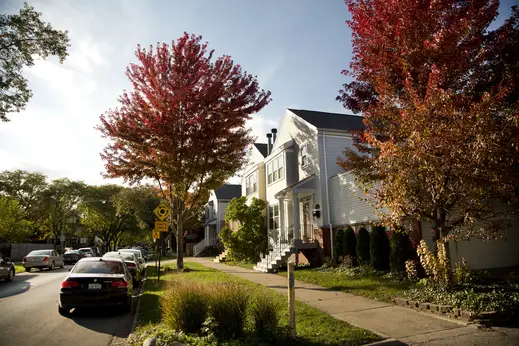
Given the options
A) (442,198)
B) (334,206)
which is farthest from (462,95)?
(334,206)

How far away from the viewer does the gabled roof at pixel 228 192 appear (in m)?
46.9

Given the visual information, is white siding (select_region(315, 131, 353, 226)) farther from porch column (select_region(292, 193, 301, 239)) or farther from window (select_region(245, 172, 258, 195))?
window (select_region(245, 172, 258, 195))

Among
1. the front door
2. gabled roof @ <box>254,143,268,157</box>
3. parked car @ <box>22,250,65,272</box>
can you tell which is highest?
gabled roof @ <box>254,143,268,157</box>

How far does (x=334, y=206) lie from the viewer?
61.3 ft

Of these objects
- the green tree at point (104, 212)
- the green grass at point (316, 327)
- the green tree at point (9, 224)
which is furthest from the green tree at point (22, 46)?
the green tree at point (104, 212)

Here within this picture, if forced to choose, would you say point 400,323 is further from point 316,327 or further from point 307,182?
point 307,182

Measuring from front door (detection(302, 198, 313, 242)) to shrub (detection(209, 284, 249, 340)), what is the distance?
14.5 m

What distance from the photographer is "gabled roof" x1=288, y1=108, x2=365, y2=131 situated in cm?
2053

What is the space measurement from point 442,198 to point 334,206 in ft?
30.9

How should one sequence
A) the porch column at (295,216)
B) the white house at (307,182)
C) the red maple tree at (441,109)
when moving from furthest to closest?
1. the porch column at (295,216)
2. the white house at (307,182)
3. the red maple tree at (441,109)

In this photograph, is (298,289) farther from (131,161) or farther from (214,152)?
(131,161)

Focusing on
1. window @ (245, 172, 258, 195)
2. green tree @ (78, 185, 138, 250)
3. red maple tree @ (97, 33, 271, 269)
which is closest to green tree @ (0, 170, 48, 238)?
green tree @ (78, 185, 138, 250)

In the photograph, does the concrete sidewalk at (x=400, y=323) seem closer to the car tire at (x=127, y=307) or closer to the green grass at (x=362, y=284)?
the green grass at (x=362, y=284)

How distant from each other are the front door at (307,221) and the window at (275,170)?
116 inches
